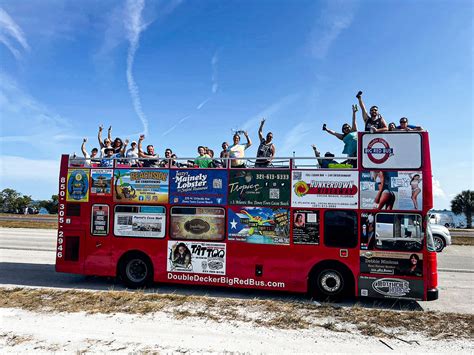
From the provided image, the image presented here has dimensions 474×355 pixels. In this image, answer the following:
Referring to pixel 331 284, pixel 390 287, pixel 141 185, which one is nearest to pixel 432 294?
pixel 390 287

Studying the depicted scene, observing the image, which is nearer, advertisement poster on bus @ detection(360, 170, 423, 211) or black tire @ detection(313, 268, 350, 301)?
advertisement poster on bus @ detection(360, 170, 423, 211)

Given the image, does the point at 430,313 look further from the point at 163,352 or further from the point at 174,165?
the point at 174,165

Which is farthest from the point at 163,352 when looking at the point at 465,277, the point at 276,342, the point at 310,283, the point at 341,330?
the point at 465,277

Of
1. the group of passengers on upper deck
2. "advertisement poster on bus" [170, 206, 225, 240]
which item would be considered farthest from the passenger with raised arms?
"advertisement poster on bus" [170, 206, 225, 240]

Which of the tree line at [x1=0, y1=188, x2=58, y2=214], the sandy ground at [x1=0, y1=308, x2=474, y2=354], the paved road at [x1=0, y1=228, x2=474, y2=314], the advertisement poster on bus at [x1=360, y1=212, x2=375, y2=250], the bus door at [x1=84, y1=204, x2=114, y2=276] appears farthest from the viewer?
the tree line at [x1=0, y1=188, x2=58, y2=214]

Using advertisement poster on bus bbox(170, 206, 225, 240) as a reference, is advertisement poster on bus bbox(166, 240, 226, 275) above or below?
below

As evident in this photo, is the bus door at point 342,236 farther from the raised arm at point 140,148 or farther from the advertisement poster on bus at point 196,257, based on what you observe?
the raised arm at point 140,148

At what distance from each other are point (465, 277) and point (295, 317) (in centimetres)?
788

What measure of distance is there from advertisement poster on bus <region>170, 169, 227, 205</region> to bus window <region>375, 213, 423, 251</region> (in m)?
3.72

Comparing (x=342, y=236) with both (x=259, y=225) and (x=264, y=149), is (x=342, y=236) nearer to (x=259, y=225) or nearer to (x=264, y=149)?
(x=259, y=225)

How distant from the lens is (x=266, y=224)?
8.16 meters

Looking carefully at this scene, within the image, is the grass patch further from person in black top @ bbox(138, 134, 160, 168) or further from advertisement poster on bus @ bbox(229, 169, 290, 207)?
person in black top @ bbox(138, 134, 160, 168)

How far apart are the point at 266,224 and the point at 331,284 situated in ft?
6.75

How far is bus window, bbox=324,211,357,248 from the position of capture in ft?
25.3
